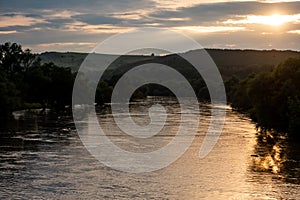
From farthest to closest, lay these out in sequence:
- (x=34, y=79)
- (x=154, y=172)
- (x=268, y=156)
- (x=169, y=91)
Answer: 1. (x=169, y=91)
2. (x=34, y=79)
3. (x=268, y=156)
4. (x=154, y=172)

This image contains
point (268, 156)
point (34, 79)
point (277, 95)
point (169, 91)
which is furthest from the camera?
point (169, 91)

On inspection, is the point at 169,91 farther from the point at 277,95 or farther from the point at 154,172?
the point at 154,172

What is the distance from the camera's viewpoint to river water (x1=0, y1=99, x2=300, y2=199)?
79.9ft

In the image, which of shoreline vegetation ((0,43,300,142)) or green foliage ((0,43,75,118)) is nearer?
shoreline vegetation ((0,43,300,142))

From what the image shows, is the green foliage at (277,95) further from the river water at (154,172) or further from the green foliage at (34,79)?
the green foliage at (34,79)

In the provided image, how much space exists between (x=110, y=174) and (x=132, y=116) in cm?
3555

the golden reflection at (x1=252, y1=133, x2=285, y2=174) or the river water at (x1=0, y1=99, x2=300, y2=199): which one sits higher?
the river water at (x1=0, y1=99, x2=300, y2=199)

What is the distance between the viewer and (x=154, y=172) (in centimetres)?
2931

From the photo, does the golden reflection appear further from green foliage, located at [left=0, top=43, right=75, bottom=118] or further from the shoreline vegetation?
green foliage, located at [left=0, top=43, right=75, bottom=118]

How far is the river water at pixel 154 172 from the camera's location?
24.4m

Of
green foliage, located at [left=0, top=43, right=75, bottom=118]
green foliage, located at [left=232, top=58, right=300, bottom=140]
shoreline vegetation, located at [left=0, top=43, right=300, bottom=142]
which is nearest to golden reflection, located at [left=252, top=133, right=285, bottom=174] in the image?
shoreline vegetation, located at [left=0, top=43, right=300, bottom=142]

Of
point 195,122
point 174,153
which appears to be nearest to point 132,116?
point 195,122

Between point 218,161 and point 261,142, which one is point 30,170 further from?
point 261,142

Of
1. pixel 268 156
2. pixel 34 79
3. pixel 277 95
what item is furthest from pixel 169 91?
pixel 268 156
